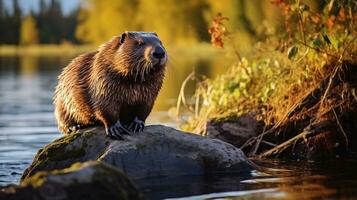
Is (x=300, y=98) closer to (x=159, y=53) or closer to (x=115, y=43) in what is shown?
(x=115, y=43)

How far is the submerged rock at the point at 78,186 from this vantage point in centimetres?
762

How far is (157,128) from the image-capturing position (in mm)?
10547

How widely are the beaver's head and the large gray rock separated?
2.33ft

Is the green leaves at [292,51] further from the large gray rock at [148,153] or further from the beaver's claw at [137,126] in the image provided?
the beaver's claw at [137,126]

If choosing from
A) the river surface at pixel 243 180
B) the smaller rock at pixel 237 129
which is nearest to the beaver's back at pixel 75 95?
the river surface at pixel 243 180

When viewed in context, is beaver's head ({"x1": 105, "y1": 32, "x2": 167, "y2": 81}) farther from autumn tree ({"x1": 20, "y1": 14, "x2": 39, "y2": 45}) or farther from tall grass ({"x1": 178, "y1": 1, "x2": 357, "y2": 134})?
autumn tree ({"x1": 20, "y1": 14, "x2": 39, "y2": 45})

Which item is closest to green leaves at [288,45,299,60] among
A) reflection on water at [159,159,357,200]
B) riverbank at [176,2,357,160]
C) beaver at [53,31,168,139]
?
riverbank at [176,2,357,160]

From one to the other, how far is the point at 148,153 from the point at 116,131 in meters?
0.43

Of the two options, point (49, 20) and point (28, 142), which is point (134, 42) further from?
point (49, 20)

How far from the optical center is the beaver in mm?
10102

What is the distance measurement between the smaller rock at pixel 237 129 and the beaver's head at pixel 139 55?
261 centimetres

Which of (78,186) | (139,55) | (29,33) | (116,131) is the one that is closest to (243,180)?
(116,131)

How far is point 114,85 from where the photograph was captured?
10.3m

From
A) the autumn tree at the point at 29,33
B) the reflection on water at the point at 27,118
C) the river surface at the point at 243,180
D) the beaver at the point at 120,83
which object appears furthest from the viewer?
the autumn tree at the point at 29,33
